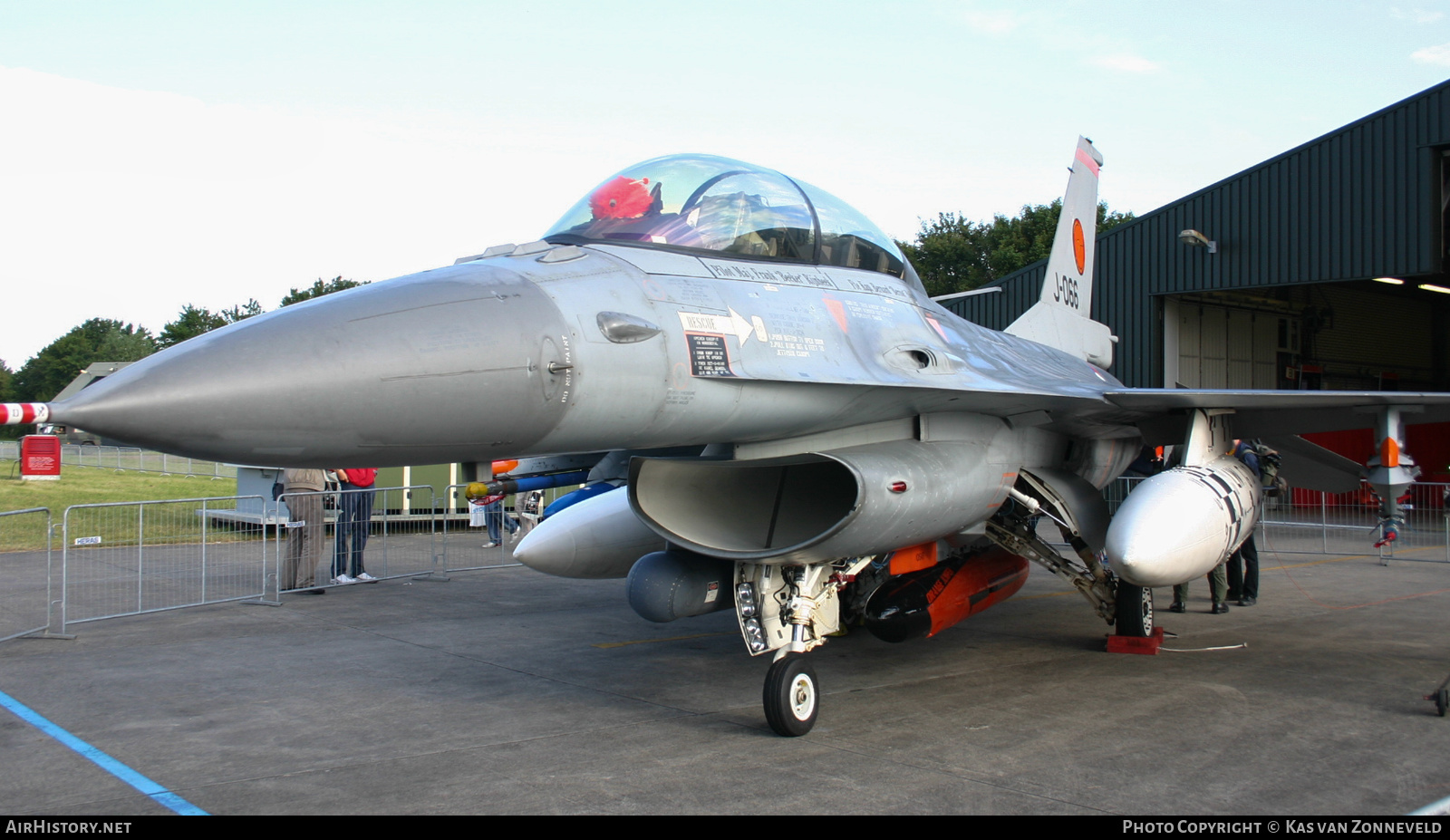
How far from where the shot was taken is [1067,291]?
10.6 m

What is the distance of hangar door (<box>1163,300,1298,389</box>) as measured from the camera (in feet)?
67.4

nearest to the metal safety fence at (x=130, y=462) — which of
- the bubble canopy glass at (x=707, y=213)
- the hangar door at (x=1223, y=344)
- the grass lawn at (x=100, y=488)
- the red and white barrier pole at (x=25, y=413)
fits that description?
the grass lawn at (x=100, y=488)

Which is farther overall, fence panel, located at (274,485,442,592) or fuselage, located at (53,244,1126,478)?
fence panel, located at (274,485,442,592)

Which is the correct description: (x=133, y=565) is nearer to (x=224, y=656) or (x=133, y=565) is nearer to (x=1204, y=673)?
(x=224, y=656)

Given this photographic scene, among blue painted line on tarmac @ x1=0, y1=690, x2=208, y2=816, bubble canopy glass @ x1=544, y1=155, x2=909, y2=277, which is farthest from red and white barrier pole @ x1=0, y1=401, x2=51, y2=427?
bubble canopy glass @ x1=544, y1=155, x2=909, y2=277

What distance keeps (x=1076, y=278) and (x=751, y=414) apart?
7346mm

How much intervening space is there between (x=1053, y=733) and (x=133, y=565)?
10.5 metres

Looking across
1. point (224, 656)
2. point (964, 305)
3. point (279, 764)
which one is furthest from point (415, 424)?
point (964, 305)

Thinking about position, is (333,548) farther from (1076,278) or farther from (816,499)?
(1076,278)

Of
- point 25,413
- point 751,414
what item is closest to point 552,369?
point 751,414

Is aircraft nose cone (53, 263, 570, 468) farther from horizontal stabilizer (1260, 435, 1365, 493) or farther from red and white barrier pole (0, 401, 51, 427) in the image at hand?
horizontal stabilizer (1260, 435, 1365, 493)

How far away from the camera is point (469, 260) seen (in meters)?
4.50

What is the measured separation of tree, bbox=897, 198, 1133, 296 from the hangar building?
51.4 feet

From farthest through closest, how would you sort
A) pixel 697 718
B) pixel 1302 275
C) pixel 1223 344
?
pixel 1223 344, pixel 1302 275, pixel 697 718
